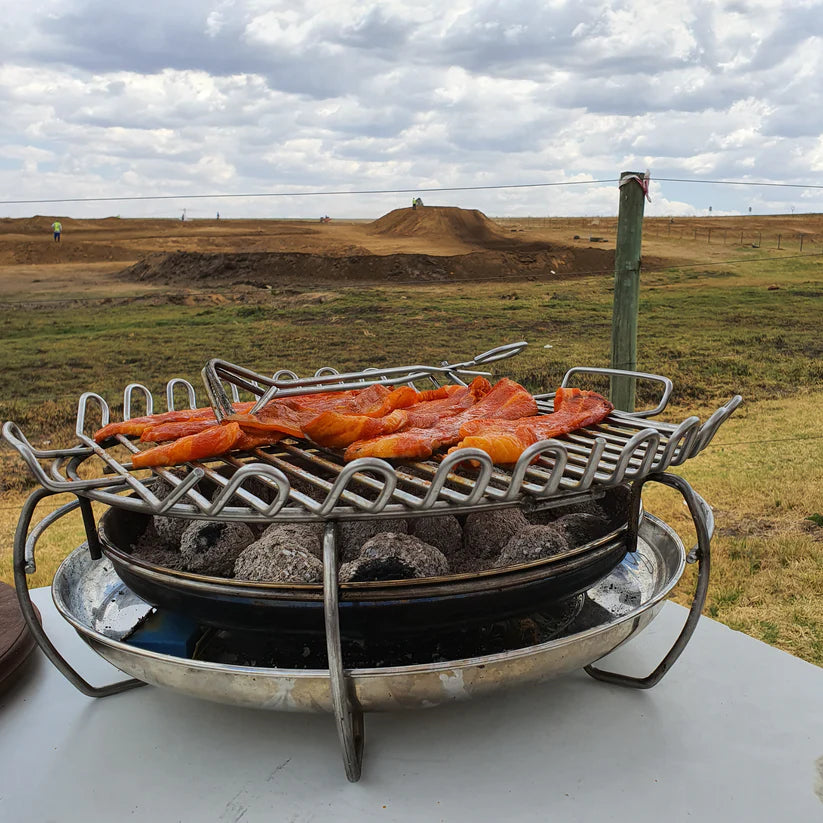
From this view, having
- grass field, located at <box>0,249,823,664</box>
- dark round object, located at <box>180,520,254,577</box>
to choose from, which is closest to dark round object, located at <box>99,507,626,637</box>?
dark round object, located at <box>180,520,254,577</box>

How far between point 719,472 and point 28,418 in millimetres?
5435

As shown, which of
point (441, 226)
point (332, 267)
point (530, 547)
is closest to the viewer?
point (530, 547)

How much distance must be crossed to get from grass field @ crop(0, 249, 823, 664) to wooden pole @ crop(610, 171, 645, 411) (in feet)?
2.26

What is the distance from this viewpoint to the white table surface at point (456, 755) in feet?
4.95

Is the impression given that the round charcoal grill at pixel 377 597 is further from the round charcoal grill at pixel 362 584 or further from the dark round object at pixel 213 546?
the dark round object at pixel 213 546

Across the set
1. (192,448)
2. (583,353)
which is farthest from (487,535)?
(583,353)

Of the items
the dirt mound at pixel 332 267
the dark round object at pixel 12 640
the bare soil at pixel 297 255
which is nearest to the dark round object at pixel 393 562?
the dark round object at pixel 12 640

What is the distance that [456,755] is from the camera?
1661 mm

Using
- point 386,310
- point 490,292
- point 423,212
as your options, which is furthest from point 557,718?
point 423,212

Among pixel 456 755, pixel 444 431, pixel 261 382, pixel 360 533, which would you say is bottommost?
pixel 456 755

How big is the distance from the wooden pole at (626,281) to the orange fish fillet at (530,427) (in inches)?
78.2

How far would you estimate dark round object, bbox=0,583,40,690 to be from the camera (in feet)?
6.24

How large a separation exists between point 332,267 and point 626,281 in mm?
13075

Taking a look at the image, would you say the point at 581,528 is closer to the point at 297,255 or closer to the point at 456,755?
the point at 456,755
